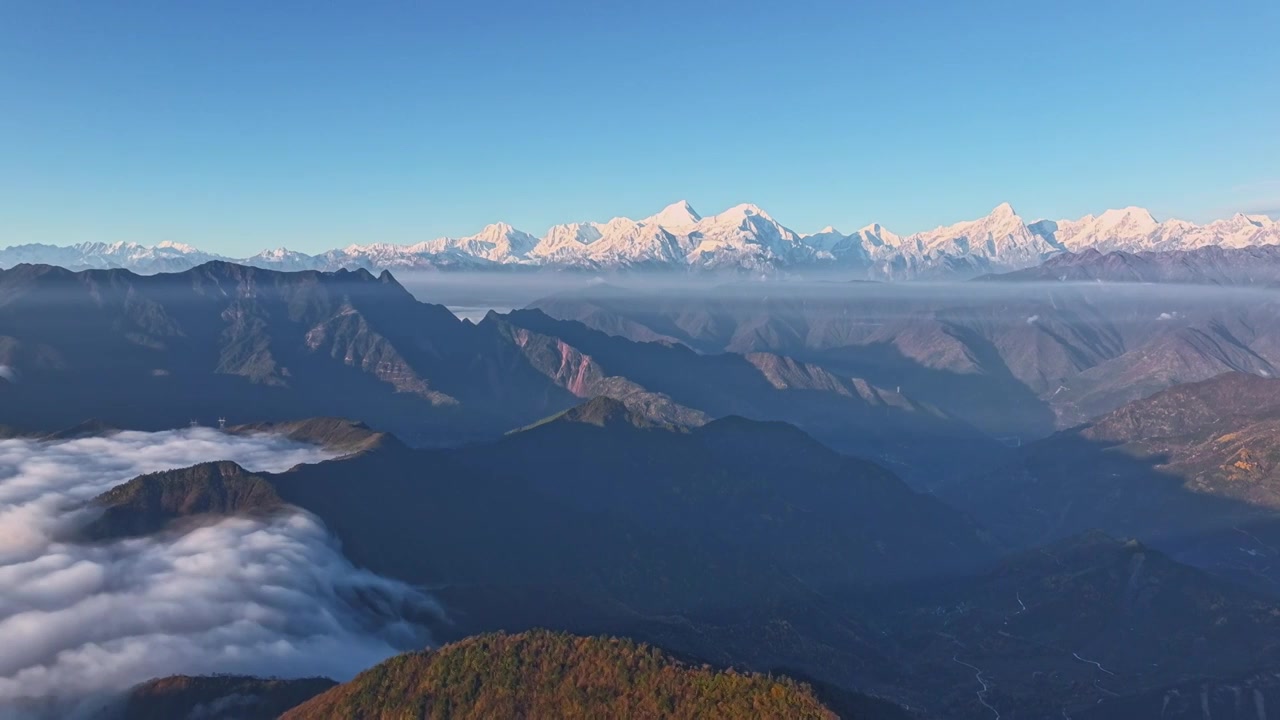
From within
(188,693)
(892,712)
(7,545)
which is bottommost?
(892,712)

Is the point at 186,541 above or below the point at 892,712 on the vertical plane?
above

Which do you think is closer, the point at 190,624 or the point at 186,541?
the point at 190,624

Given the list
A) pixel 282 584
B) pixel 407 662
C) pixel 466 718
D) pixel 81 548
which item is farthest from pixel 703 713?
pixel 81 548

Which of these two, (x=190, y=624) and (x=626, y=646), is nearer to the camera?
(x=626, y=646)

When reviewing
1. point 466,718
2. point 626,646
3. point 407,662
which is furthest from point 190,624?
point 626,646

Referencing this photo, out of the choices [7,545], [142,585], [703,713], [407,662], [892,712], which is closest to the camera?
[703,713]

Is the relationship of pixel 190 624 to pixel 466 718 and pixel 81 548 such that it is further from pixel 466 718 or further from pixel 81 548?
pixel 466 718

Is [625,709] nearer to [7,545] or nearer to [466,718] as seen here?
[466,718]

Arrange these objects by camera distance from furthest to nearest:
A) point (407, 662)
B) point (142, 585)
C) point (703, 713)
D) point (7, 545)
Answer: point (7, 545) → point (142, 585) → point (407, 662) → point (703, 713)

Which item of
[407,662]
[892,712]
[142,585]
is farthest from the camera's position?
[142,585]
